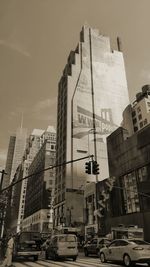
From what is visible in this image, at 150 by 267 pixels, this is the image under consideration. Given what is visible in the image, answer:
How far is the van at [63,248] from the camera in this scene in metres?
17.9

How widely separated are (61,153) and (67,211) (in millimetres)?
26455

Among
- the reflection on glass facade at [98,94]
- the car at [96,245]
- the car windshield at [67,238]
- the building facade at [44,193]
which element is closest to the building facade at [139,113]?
the reflection on glass facade at [98,94]

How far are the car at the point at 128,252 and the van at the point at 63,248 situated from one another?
250 cm

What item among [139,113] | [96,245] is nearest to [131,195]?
[96,245]

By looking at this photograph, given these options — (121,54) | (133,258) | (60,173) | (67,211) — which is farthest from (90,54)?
(133,258)

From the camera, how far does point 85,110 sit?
11006 cm

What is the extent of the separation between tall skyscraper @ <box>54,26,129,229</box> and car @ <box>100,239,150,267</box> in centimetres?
6571

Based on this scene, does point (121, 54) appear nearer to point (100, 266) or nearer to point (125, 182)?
point (125, 182)

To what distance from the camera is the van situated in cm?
1788

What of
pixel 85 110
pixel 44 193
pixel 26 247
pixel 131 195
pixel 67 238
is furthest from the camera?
pixel 44 193

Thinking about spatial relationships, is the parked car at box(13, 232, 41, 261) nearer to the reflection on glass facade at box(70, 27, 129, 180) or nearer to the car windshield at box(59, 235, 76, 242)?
the car windshield at box(59, 235, 76, 242)

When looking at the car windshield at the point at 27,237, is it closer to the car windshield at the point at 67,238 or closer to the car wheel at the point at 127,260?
the car windshield at the point at 67,238

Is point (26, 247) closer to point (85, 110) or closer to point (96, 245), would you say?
point (96, 245)

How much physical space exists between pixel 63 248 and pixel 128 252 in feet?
18.4
